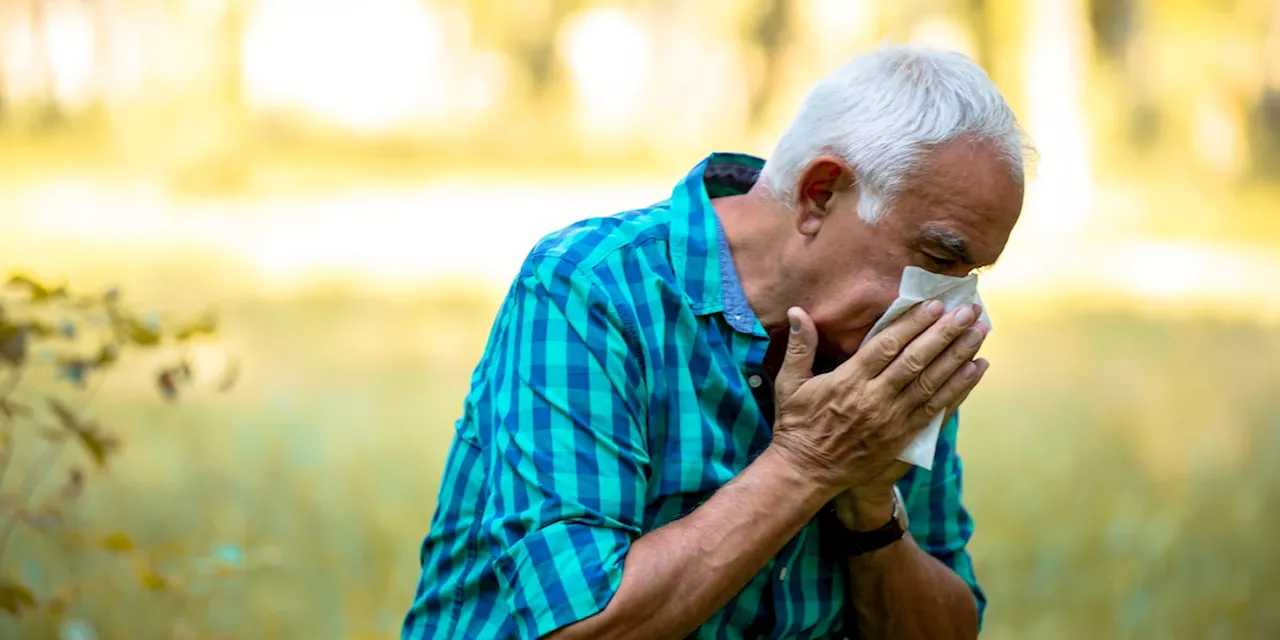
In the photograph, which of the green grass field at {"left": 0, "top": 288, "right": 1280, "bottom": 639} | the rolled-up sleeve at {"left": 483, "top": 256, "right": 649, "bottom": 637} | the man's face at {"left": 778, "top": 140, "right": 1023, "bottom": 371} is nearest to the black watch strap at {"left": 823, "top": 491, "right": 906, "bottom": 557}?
the man's face at {"left": 778, "top": 140, "right": 1023, "bottom": 371}

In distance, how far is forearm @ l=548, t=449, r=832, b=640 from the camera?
190 cm

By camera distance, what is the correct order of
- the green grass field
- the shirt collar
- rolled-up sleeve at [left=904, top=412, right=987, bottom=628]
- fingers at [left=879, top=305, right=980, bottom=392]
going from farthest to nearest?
1. the green grass field
2. rolled-up sleeve at [left=904, top=412, right=987, bottom=628]
3. the shirt collar
4. fingers at [left=879, top=305, right=980, bottom=392]

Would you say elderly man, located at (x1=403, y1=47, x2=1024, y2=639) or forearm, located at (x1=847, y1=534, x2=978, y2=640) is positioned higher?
elderly man, located at (x1=403, y1=47, x2=1024, y2=639)

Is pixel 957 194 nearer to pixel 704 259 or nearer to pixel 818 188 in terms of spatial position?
pixel 818 188

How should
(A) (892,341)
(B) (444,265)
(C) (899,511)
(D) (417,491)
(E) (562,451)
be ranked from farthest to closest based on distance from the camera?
(B) (444,265)
(D) (417,491)
(C) (899,511)
(A) (892,341)
(E) (562,451)

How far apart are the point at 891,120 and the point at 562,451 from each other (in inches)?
27.0

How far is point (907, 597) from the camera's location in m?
2.35

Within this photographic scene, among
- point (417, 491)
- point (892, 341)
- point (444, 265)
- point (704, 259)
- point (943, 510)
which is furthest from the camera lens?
point (444, 265)

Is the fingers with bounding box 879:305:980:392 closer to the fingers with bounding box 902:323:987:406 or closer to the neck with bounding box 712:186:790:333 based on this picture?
the fingers with bounding box 902:323:987:406

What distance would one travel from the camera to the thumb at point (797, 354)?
2.08m

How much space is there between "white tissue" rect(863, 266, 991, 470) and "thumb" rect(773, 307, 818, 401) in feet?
0.29

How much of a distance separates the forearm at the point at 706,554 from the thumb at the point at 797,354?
13cm

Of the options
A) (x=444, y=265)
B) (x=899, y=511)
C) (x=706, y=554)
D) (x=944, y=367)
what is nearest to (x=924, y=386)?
(x=944, y=367)

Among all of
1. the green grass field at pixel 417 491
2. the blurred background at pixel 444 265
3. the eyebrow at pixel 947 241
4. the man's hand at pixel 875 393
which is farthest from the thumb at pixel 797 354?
the green grass field at pixel 417 491
